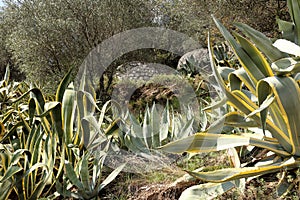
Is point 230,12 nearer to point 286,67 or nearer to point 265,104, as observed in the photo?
point 286,67

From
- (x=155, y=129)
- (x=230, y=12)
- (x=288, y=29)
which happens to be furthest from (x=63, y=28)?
(x=288, y=29)

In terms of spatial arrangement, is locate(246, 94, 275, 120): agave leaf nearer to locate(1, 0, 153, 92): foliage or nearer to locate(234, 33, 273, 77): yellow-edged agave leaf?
locate(234, 33, 273, 77): yellow-edged agave leaf

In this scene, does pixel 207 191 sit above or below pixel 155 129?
below

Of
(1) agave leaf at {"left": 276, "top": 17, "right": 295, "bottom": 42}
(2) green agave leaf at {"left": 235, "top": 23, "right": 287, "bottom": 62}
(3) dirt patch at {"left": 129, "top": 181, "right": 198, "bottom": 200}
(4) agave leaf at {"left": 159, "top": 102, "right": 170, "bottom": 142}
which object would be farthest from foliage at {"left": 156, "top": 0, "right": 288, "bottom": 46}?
(3) dirt patch at {"left": 129, "top": 181, "right": 198, "bottom": 200}

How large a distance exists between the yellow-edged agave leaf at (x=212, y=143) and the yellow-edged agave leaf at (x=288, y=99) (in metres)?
0.06

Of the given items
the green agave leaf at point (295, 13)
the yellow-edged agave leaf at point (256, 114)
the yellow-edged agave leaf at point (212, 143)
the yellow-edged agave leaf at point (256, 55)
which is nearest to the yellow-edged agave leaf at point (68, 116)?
the yellow-edged agave leaf at point (212, 143)

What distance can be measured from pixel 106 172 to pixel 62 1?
474cm

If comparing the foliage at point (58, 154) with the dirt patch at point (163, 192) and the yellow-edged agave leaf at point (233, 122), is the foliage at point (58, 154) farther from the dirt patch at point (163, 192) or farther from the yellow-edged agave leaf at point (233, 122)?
the yellow-edged agave leaf at point (233, 122)

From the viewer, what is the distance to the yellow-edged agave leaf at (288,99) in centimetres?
130

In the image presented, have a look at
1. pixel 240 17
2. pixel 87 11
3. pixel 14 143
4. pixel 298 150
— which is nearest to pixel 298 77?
pixel 298 150

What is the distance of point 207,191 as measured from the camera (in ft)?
5.17

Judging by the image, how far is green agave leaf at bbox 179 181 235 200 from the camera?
5.15 feet

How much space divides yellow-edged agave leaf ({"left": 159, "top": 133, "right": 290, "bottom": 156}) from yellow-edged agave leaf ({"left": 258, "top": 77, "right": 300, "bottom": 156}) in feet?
0.19

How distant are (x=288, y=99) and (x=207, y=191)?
57cm
